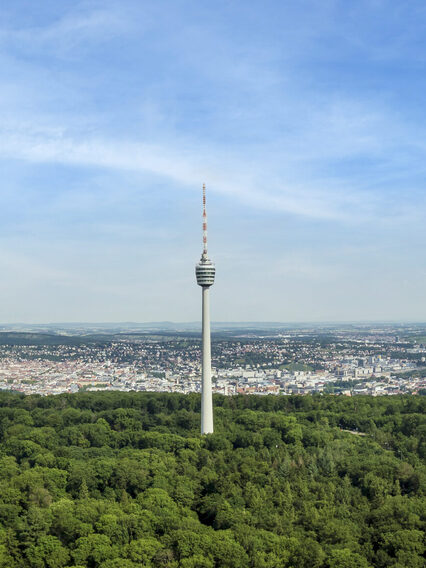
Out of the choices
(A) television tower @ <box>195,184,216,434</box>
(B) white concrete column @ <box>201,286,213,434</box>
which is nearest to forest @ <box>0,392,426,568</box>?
(B) white concrete column @ <box>201,286,213,434</box>

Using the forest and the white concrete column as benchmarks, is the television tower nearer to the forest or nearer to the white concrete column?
the white concrete column

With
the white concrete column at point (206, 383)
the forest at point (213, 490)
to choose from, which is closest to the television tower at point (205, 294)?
the white concrete column at point (206, 383)

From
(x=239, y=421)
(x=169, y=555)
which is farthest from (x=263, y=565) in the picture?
(x=239, y=421)

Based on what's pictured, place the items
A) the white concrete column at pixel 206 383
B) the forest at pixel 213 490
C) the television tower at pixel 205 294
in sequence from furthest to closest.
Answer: the television tower at pixel 205 294, the white concrete column at pixel 206 383, the forest at pixel 213 490

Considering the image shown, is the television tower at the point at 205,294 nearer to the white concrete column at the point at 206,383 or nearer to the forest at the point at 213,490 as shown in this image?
the white concrete column at the point at 206,383

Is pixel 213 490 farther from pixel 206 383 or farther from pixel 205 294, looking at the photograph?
pixel 205 294

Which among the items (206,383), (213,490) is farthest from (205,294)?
(213,490)
